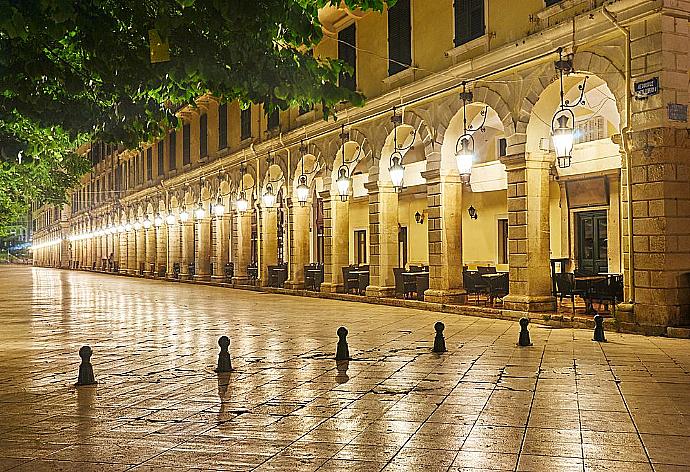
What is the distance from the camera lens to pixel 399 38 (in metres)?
18.4

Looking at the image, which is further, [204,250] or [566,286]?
[204,250]

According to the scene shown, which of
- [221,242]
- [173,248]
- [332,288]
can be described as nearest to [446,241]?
[332,288]

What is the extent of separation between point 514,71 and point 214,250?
67.2ft

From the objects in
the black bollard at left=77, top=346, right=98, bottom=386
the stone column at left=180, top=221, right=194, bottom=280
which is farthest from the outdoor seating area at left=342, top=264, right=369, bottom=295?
the stone column at left=180, top=221, right=194, bottom=280

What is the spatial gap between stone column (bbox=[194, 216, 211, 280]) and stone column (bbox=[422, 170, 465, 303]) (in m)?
18.6

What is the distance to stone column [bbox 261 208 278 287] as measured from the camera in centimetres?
2644

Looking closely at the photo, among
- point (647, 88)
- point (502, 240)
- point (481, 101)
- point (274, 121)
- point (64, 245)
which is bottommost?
point (502, 240)

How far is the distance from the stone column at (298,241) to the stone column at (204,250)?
33.3 ft

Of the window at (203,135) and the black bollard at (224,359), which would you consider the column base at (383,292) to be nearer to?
the black bollard at (224,359)

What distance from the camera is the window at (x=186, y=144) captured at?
35656 mm

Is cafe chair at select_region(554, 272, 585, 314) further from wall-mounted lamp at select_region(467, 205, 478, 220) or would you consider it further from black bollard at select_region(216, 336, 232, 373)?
wall-mounted lamp at select_region(467, 205, 478, 220)

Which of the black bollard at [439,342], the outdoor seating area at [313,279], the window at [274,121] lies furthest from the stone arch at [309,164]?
the black bollard at [439,342]

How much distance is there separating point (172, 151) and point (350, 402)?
3369 cm

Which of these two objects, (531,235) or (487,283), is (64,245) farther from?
(531,235)
